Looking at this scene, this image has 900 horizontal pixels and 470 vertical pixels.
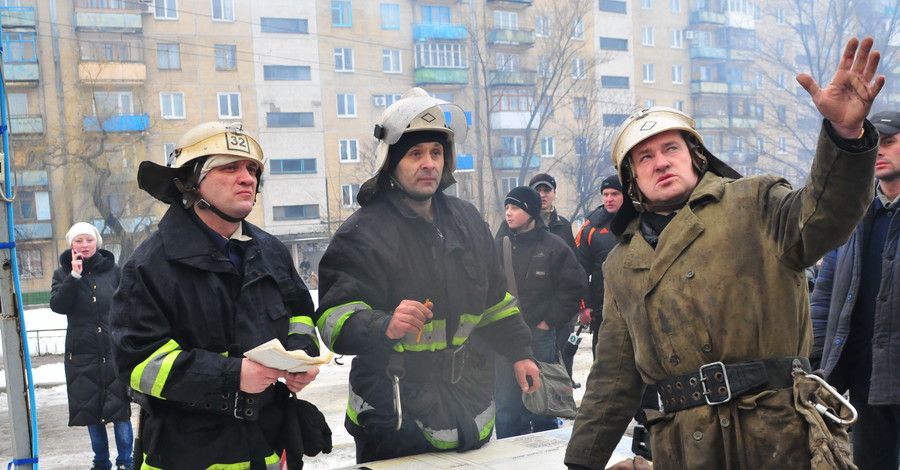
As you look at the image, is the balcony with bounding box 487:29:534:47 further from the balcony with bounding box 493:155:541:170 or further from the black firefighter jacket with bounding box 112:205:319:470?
the black firefighter jacket with bounding box 112:205:319:470

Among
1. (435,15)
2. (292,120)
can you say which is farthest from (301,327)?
(435,15)

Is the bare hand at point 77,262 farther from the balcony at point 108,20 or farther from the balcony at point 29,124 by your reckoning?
the balcony at point 108,20

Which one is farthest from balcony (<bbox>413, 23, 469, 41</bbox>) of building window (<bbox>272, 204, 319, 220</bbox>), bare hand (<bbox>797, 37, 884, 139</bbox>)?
bare hand (<bbox>797, 37, 884, 139</bbox>)

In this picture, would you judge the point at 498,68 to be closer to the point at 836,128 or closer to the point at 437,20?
the point at 437,20

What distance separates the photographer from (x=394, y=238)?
4.20 metres

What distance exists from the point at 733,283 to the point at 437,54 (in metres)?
42.1

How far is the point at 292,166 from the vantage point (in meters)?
42.5

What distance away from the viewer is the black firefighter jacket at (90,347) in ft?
24.1

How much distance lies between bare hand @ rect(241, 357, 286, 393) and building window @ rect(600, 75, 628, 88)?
48.5 meters

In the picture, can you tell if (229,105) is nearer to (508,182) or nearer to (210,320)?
(508,182)

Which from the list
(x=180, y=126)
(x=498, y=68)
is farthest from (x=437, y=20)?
(x=180, y=126)

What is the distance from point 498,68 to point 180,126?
53.7 ft

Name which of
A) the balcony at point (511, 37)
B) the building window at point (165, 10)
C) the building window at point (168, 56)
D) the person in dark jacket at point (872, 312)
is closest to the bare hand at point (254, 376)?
the person in dark jacket at point (872, 312)

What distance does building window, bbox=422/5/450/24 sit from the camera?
44375 mm
